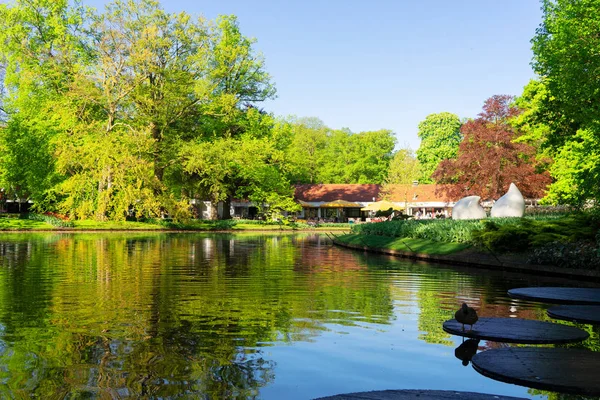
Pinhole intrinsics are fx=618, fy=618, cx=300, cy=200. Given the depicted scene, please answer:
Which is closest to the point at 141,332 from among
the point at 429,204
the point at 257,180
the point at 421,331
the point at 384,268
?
the point at 421,331

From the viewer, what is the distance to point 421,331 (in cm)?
936

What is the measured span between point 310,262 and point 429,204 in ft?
191

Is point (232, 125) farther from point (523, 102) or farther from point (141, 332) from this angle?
point (141, 332)

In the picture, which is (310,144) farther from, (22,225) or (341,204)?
(22,225)

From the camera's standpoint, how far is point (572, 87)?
2705 centimetres

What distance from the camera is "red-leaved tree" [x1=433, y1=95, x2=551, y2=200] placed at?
49.2m

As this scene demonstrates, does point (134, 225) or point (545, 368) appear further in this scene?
point (134, 225)

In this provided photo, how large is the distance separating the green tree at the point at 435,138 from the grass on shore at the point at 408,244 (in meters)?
60.6

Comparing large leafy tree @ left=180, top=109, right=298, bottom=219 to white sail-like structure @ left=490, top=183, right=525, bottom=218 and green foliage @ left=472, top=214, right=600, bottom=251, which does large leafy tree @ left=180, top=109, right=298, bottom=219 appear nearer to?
white sail-like structure @ left=490, top=183, right=525, bottom=218

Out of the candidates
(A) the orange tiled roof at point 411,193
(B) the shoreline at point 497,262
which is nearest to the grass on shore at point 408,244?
(B) the shoreline at point 497,262

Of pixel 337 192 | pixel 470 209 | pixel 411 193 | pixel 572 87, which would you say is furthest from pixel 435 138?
pixel 572 87

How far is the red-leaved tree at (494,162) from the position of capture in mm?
49250

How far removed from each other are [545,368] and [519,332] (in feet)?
5.83

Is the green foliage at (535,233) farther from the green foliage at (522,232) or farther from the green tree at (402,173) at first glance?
the green tree at (402,173)
